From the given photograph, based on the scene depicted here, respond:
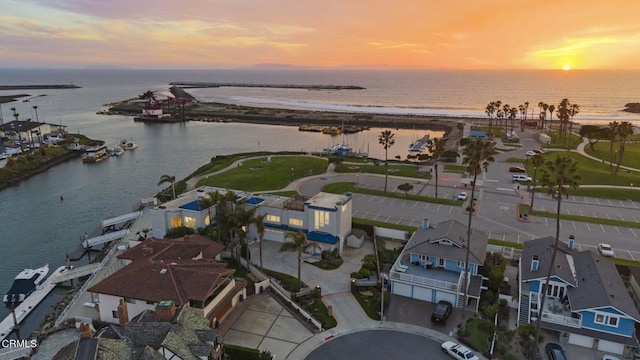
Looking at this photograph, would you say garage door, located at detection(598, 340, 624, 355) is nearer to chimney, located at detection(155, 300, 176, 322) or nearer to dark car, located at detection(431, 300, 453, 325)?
dark car, located at detection(431, 300, 453, 325)

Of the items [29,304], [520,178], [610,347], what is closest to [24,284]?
[29,304]

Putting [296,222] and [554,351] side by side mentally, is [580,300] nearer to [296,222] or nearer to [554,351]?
[554,351]

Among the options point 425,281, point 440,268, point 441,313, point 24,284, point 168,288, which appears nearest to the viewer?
point 168,288

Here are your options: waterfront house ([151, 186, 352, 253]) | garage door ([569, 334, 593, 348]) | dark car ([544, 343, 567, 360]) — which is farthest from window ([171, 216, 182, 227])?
garage door ([569, 334, 593, 348])

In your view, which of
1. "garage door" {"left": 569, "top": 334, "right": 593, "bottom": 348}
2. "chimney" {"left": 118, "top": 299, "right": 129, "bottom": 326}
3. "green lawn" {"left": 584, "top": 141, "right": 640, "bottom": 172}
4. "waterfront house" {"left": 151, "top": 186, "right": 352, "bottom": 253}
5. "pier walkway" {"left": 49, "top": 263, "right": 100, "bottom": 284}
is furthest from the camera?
"green lawn" {"left": 584, "top": 141, "right": 640, "bottom": 172}

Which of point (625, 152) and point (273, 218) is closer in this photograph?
point (273, 218)

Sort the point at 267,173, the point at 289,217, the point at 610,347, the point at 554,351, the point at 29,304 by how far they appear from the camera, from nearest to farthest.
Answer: the point at 554,351 < the point at 610,347 < the point at 29,304 < the point at 289,217 < the point at 267,173

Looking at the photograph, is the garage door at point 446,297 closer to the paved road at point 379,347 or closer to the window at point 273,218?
the paved road at point 379,347
